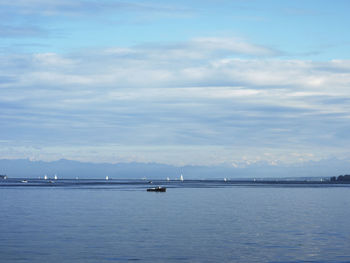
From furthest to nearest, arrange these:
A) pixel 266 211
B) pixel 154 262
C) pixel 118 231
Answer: pixel 266 211 < pixel 118 231 < pixel 154 262

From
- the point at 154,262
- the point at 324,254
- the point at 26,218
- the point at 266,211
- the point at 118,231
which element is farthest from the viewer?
the point at 266,211

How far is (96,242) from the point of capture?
55688 millimetres

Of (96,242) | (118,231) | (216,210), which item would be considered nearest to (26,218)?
(118,231)

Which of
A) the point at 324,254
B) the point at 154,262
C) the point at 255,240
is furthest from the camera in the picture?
the point at 255,240

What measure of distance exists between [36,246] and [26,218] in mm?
27825

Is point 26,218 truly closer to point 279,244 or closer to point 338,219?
point 279,244

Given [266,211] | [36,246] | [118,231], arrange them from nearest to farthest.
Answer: [36,246]
[118,231]
[266,211]

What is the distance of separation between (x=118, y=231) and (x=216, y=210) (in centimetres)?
3491

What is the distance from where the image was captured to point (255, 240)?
57.7 metres

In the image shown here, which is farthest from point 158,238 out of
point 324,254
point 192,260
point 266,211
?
point 266,211

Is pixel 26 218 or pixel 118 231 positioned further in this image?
pixel 26 218

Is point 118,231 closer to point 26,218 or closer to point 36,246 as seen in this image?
point 36,246

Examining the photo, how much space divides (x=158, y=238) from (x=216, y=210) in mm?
38677

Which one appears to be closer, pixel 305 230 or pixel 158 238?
pixel 158 238
